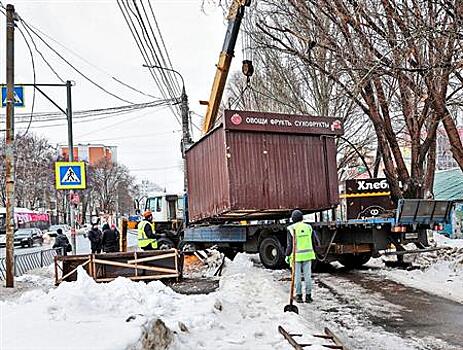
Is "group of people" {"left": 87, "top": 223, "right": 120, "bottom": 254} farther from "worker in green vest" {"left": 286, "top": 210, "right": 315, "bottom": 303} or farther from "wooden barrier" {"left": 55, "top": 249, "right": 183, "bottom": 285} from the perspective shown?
"worker in green vest" {"left": 286, "top": 210, "right": 315, "bottom": 303}

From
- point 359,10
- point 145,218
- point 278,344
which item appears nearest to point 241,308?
point 278,344

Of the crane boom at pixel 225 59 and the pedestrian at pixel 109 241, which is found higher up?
the crane boom at pixel 225 59

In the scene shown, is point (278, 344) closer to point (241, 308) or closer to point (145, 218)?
point (241, 308)

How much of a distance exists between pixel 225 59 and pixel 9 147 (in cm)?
769

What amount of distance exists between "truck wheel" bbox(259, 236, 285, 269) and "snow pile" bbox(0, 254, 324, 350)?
483cm

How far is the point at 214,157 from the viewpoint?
13.6 metres

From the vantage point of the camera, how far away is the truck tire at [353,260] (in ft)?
47.2

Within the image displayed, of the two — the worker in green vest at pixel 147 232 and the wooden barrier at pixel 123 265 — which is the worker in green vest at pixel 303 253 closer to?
the wooden barrier at pixel 123 265

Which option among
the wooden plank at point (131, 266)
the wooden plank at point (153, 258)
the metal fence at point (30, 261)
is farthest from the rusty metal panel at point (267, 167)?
the metal fence at point (30, 261)

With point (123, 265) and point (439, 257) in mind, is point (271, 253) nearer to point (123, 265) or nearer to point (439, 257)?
point (123, 265)

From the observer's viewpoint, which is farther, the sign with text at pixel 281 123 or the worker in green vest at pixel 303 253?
the sign with text at pixel 281 123

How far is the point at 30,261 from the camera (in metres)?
18.5

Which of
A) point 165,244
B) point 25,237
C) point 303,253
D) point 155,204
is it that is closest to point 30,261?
point 165,244

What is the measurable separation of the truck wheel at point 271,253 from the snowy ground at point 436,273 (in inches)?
97.9
